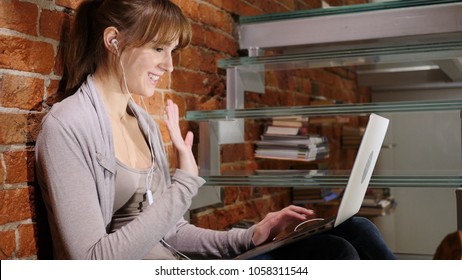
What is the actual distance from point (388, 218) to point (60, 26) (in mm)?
2844

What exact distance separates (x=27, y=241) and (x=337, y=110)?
92 cm

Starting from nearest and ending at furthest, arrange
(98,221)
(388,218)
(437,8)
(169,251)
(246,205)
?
(98,221) → (169,251) → (437,8) → (246,205) → (388,218)

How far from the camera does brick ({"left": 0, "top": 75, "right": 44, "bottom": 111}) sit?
1191 mm

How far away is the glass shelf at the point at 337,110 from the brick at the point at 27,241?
2.45ft

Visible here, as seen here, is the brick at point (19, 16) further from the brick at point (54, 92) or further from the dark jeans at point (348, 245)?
the dark jeans at point (348, 245)

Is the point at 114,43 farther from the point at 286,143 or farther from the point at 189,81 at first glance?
the point at 286,143

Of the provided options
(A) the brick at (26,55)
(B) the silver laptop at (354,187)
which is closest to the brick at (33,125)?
(A) the brick at (26,55)

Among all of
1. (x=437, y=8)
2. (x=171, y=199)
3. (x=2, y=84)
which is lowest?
(x=171, y=199)

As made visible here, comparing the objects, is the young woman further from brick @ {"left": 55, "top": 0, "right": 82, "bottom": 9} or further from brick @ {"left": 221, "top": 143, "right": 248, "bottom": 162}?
brick @ {"left": 221, "top": 143, "right": 248, "bottom": 162}

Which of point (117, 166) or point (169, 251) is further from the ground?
point (117, 166)

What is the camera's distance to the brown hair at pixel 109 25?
131cm
